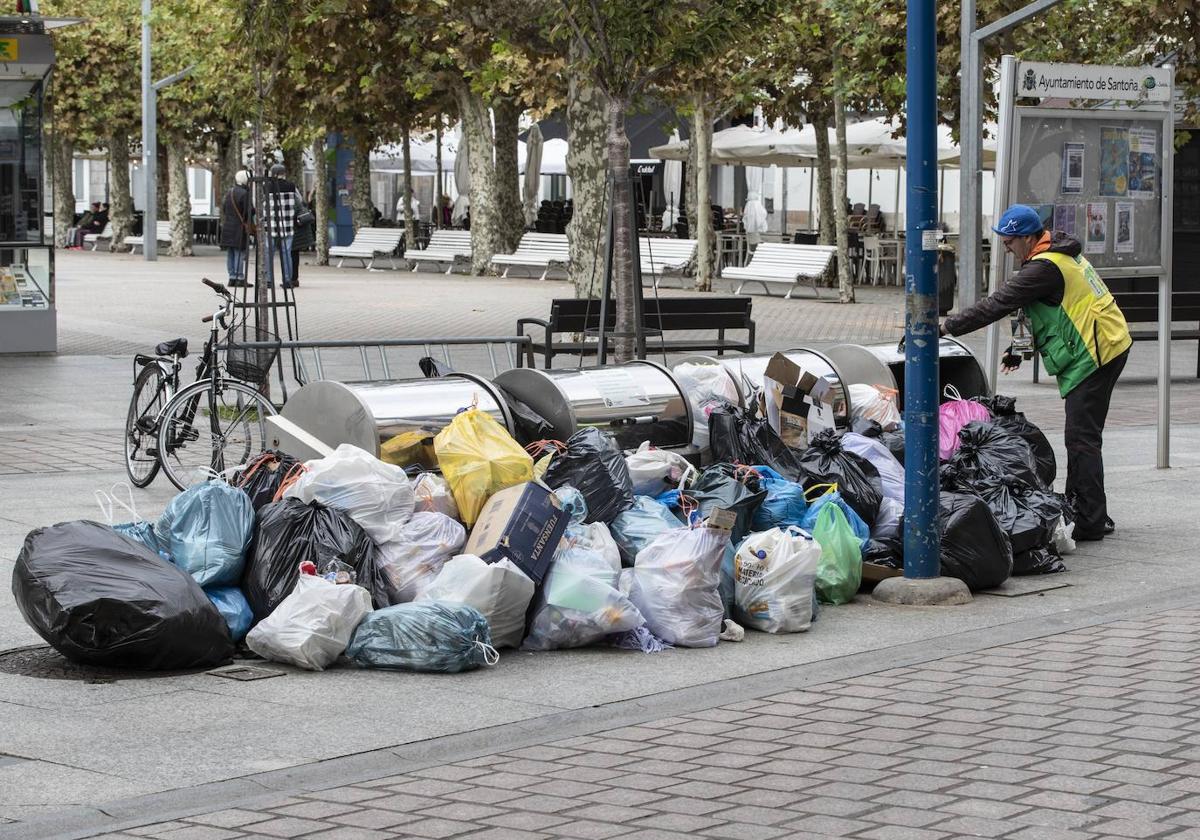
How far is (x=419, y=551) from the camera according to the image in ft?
22.3

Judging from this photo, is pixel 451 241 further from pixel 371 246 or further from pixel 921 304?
pixel 921 304

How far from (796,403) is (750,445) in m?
0.62

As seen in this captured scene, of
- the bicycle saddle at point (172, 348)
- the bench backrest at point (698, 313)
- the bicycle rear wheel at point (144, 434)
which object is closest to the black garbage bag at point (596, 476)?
the bicycle rear wheel at point (144, 434)

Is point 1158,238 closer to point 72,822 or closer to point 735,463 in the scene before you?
point 735,463

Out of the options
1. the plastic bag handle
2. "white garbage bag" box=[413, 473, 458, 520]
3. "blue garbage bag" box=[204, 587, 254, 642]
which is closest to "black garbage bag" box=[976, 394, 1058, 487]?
the plastic bag handle

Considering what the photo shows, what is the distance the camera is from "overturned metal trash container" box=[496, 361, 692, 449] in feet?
27.8

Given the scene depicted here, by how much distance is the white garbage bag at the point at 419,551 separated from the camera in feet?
21.9

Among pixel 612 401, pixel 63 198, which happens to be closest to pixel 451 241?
pixel 63 198

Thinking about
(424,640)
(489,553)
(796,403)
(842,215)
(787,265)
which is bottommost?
(424,640)

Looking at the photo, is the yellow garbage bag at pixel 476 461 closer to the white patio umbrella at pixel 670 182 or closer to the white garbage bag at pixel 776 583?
the white garbage bag at pixel 776 583

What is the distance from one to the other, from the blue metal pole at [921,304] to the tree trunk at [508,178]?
A: 30.3m

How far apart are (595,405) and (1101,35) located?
16401 millimetres

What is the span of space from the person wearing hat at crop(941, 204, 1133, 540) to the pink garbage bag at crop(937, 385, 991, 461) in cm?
56

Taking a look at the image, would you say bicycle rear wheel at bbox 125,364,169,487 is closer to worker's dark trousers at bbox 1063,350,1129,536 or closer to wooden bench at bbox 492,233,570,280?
worker's dark trousers at bbox 1063,350,1129,536
